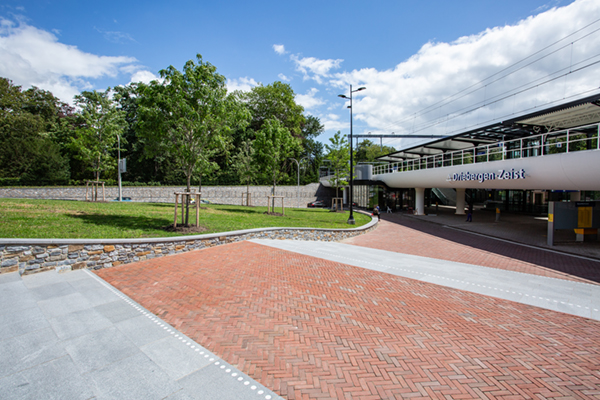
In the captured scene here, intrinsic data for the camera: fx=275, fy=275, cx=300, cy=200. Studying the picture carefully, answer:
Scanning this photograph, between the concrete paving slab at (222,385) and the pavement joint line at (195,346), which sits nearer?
the concrete paving slab at (222,385)

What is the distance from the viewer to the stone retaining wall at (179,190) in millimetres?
26392

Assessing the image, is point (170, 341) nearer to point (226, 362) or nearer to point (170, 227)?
point (226, 362)

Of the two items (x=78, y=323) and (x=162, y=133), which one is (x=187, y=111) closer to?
(x=162, y=133)

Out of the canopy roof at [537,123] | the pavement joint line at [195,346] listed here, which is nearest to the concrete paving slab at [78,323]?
the pavement joint line at [195,346]

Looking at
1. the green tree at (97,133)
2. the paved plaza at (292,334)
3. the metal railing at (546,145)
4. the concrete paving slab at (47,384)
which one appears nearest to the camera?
the concrete paving slab at (47,384)

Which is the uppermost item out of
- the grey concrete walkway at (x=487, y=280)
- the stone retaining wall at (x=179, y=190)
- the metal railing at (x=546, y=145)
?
the metal railing at (x=546, y=145)

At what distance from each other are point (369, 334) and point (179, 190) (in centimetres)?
3103

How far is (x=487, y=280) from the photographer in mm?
8328

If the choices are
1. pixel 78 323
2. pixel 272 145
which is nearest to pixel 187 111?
pixel 78 323

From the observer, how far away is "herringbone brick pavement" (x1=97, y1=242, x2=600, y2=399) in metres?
3.70

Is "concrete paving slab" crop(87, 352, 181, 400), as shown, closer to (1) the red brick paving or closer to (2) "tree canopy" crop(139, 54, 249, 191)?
(2) "tree canopy" crop(139, 54, 249, 191)

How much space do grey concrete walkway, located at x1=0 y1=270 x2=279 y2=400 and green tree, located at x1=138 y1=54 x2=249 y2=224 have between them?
281 inches

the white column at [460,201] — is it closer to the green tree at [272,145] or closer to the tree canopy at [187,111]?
the green tree at [272,145]

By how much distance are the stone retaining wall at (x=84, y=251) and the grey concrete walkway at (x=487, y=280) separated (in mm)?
3696
